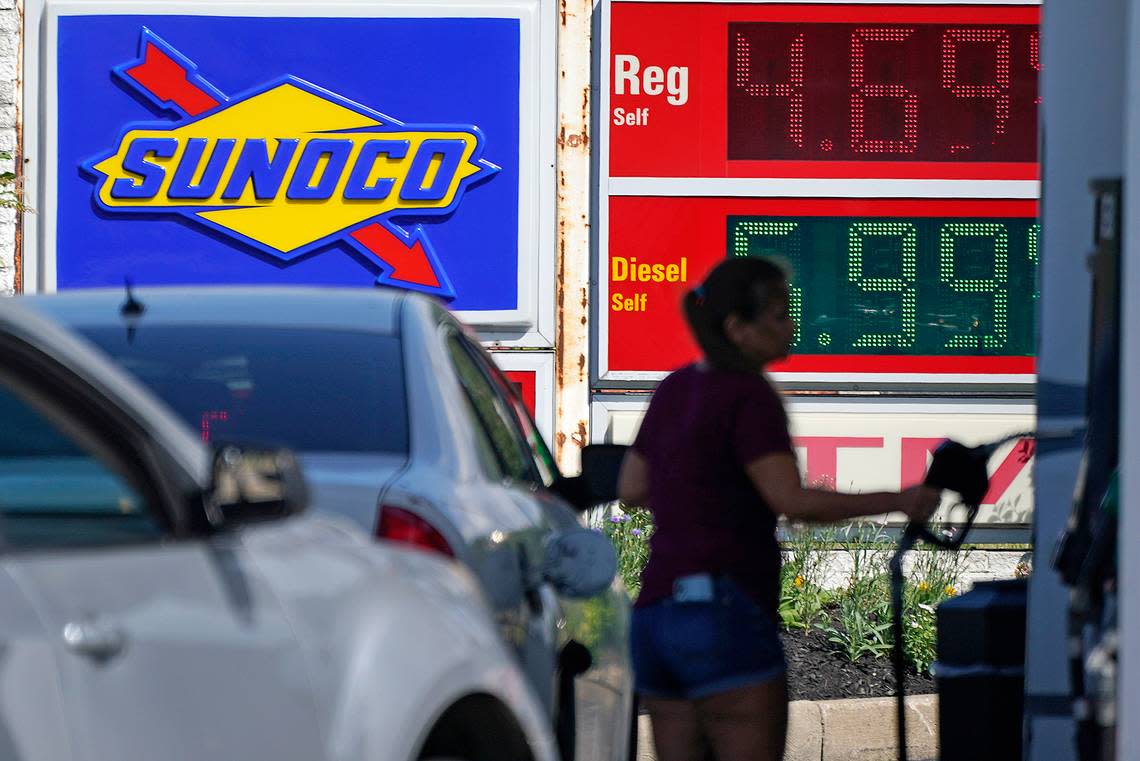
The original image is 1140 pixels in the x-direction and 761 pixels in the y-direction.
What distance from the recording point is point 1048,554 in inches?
146

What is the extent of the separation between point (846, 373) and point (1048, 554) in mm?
7121

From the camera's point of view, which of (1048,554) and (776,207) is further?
(776,207)

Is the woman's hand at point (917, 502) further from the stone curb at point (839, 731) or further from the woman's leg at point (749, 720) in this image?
the stone curb at point (839, 731)

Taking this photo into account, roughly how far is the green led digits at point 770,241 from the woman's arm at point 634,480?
625cm

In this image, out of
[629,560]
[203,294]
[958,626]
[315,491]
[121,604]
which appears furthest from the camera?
[629,560]

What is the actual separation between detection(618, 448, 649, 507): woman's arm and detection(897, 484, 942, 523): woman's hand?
2.21 feet

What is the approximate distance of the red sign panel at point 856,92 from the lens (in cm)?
1061

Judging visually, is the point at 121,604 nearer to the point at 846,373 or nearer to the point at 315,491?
the point at 315,491

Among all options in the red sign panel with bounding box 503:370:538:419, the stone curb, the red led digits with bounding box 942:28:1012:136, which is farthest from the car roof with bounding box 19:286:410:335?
the red led digits with bounding box 942:28:1012:136

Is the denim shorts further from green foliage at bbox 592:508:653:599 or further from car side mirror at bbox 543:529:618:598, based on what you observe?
green foliage at bbox 592:508:653:599

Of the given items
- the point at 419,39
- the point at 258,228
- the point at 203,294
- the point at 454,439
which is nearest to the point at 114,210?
the point at 258,228

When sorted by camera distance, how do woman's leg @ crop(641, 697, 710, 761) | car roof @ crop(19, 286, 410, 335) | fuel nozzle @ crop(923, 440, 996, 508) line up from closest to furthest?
woman's leg @ crop(641, 697, 710, 761)
fuel nozzle @ crop(923, 440, 996, 508)
car roof @ crop(19, 286, 410, 335)

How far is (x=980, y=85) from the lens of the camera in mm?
10625

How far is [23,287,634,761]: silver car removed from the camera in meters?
3.71
